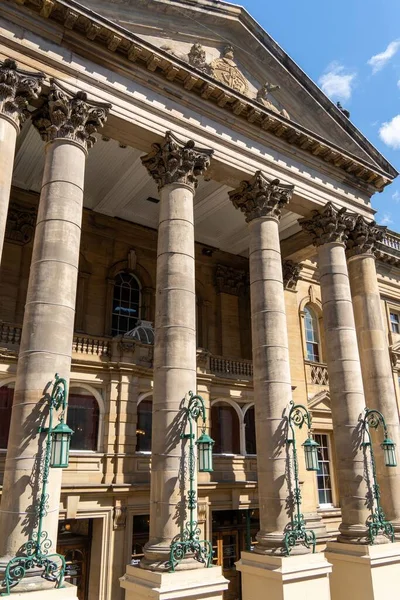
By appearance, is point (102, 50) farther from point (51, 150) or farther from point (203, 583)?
point (203, 583)

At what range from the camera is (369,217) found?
1861 cm

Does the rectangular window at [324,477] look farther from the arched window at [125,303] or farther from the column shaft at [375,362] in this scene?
the arched window at [125,303]

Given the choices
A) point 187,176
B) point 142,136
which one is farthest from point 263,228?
point 142,136

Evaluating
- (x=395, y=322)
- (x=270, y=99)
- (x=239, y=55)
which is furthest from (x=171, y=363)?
(x=395, y=322)

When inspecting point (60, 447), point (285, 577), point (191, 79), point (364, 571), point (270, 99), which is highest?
point (270, 99)

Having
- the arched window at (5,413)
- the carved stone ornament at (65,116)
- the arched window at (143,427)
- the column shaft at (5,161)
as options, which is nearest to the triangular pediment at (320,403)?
the arched window at (143,427)

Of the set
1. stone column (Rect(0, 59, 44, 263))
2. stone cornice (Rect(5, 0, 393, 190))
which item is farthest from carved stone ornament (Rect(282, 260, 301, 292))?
stone column (Rect(0, 59, 44, 263))

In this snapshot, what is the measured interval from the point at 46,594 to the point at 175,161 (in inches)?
405

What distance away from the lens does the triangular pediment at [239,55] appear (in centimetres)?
1407

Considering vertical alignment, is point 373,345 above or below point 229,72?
below

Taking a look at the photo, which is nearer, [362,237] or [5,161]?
[5,161]

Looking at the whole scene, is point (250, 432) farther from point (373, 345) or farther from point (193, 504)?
point (193, 504)

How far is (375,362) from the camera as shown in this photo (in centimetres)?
1656

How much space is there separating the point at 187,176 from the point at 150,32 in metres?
4.56
